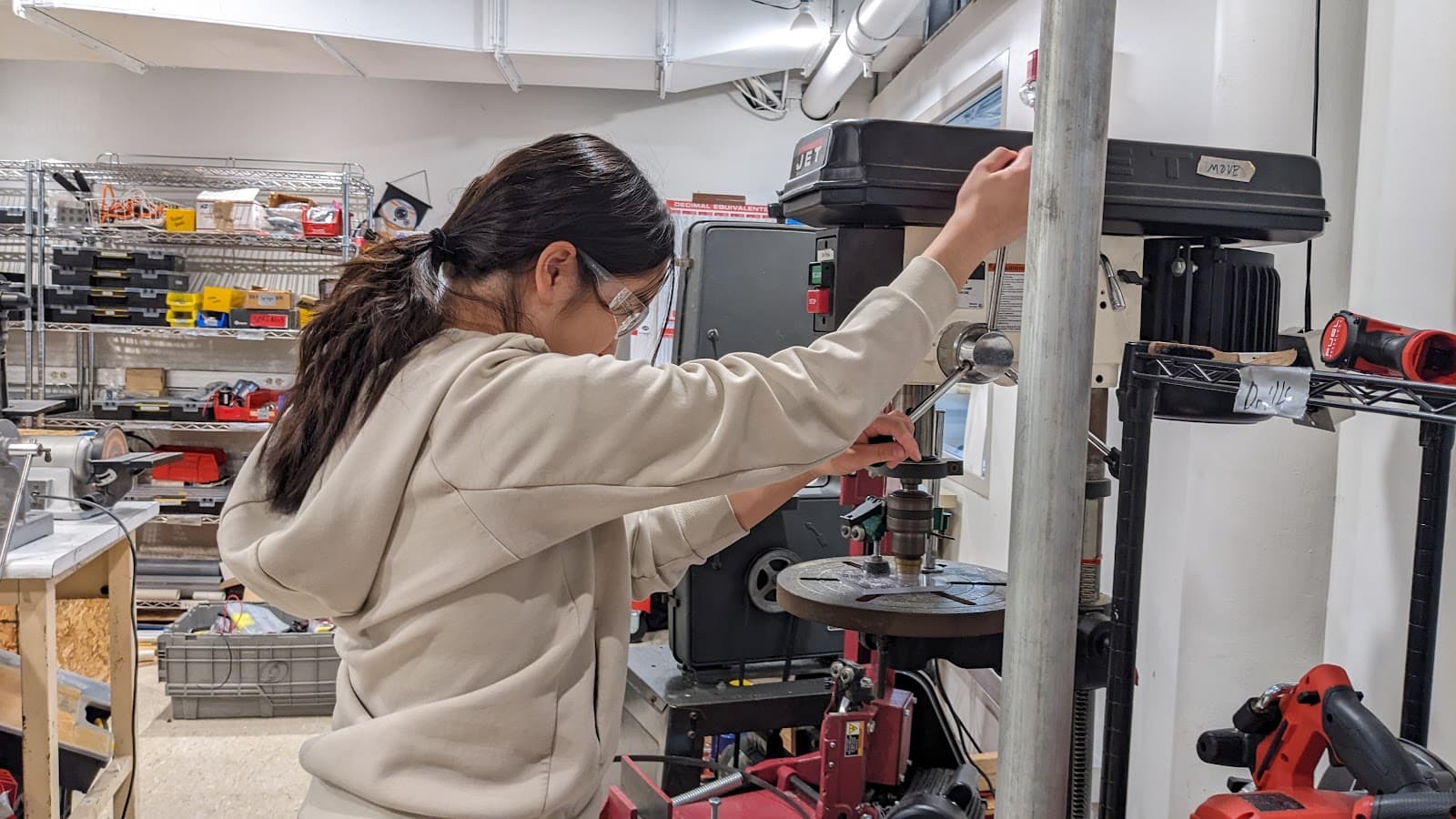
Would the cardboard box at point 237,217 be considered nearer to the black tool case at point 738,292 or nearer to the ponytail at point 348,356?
the black tool case at point 738,292

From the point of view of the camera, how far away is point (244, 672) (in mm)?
3273

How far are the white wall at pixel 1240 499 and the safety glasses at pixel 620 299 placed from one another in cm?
114

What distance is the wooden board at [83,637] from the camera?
9.26 feet

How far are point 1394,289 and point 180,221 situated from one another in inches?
169

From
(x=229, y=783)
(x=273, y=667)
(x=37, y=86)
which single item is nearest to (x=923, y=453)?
(x=229, y=783)

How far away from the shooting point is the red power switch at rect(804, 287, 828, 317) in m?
1.18

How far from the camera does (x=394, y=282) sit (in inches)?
38.7

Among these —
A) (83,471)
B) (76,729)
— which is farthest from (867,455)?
(76,729)

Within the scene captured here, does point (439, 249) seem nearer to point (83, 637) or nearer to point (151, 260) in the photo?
point (83, 637)

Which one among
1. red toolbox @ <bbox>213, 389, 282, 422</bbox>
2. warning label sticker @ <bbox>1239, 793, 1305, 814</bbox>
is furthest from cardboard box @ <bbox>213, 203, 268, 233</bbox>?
warning label sticker @ <bbox>1239, 793, 1305, 814</bbox>

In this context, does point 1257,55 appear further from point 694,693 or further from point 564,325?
point 694,693

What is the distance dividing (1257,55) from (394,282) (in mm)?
1492

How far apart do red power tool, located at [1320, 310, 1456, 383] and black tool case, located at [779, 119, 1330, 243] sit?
0.17 meters

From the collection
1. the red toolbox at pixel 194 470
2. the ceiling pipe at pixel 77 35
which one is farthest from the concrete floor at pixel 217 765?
the ceiling pipe at pixel 77 35
